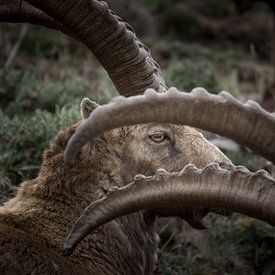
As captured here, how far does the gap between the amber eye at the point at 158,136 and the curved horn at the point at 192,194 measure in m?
0.80

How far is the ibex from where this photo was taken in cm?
421

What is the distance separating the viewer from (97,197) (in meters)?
5.10

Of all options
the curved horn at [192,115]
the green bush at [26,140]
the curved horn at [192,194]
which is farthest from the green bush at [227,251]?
the curved horn at [192,115]

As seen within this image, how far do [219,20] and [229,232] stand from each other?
22.6 m

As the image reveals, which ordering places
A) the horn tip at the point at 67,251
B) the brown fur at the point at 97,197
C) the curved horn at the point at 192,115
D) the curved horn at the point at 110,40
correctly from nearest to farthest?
the curved horn at the point at 192,115
the horn tip at the point at 67,251
the brown fur at the point at 97,197
the curved horn at the point at 110,40

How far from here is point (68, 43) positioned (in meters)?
18.6

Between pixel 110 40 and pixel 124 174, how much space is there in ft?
3.48

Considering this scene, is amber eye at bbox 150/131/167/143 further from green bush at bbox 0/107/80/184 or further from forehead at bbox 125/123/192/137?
green bush at bbox 0/107/80/184

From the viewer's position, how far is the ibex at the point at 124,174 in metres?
4.21

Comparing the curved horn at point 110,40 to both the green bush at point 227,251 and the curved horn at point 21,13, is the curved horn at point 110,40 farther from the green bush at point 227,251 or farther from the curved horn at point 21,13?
the green bush at point 227,251

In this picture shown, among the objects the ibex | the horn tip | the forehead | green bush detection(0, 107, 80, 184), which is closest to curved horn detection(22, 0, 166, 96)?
the ibex

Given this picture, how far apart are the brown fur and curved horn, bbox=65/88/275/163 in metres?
0.91

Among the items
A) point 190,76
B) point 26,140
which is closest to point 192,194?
point 26,140

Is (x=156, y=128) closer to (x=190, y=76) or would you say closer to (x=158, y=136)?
(x=158, y=136)
